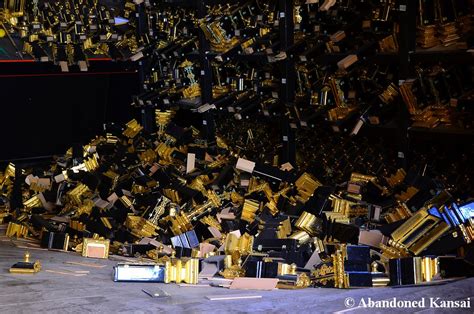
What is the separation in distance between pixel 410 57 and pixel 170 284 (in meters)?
2.95

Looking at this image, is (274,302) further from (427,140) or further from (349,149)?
(349,149)

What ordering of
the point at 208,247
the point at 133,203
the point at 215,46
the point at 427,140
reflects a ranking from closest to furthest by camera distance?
the point at 208,247 < the point at 427,140 < the point at 133,203 < the point at 215,46

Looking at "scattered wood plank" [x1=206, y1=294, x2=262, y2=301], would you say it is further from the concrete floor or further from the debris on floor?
the debris on floor

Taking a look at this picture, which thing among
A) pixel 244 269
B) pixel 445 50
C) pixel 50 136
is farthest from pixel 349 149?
pixel 50 136

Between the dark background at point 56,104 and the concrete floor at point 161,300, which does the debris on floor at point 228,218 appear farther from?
the dark background at point 56,104

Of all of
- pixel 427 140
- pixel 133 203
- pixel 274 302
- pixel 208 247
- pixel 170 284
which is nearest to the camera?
pixel 274 302

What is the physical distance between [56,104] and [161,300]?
6.48 metres

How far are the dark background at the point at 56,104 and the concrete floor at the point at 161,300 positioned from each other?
5181mm

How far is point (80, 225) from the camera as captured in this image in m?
7.07

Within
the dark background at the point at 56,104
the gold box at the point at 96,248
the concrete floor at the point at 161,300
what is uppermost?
the dark background at the point at 56,104

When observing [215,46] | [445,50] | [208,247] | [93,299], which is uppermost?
[215,46]

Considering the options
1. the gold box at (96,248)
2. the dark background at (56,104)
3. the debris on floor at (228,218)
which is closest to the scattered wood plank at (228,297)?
the debris on floor at (228,218)

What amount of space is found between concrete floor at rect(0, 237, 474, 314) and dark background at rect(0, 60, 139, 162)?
5181 millimetres

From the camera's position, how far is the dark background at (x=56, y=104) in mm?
10055
